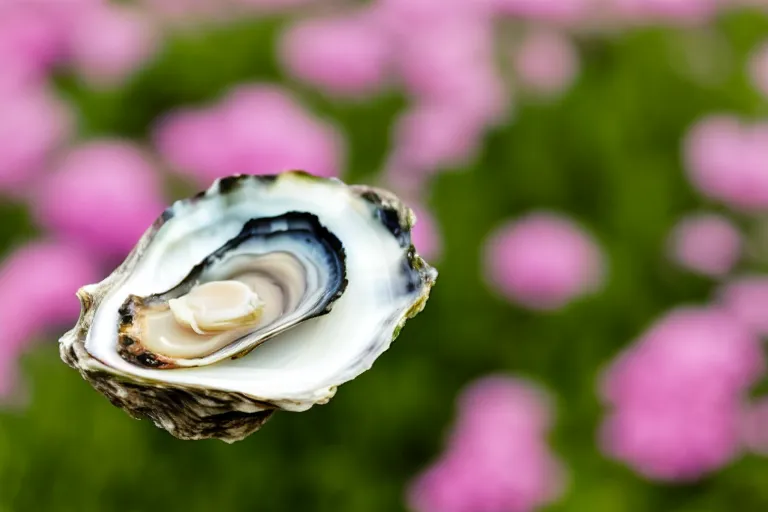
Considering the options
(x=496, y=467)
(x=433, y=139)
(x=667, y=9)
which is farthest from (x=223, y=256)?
(x=667, y=9)

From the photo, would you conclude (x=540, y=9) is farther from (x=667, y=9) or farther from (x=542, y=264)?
(x=542, y=264)

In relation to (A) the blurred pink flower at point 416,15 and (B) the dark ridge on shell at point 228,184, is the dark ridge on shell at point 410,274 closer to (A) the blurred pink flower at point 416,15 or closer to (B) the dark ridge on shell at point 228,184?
(B) the dark ridge on shell at point 228,184

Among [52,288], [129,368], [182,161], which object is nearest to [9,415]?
[52,288]

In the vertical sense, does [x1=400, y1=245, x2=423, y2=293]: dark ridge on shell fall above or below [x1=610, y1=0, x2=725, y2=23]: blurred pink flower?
below

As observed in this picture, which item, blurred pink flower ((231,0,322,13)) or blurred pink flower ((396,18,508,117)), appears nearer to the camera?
blurred pink flower ((396,18,508,117))


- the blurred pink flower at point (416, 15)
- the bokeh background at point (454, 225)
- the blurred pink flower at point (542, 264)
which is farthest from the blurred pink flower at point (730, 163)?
the blurred pink flower at point (416, 15)

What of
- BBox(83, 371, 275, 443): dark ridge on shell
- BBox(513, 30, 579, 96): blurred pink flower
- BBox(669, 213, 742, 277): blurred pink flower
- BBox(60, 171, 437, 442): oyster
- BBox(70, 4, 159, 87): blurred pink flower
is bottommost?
BBox(669, 213, 742, 277): blurred pink flower

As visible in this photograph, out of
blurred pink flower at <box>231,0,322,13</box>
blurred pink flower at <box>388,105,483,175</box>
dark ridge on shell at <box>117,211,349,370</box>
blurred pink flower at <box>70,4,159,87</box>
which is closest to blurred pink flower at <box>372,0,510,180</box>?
blurred pink flower at <box>388,105,483,175</box>

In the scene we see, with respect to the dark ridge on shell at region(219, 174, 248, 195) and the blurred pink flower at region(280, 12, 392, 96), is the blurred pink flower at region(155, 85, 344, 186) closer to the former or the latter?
the blurred pink flower at region(280, 12, 392, 96)
